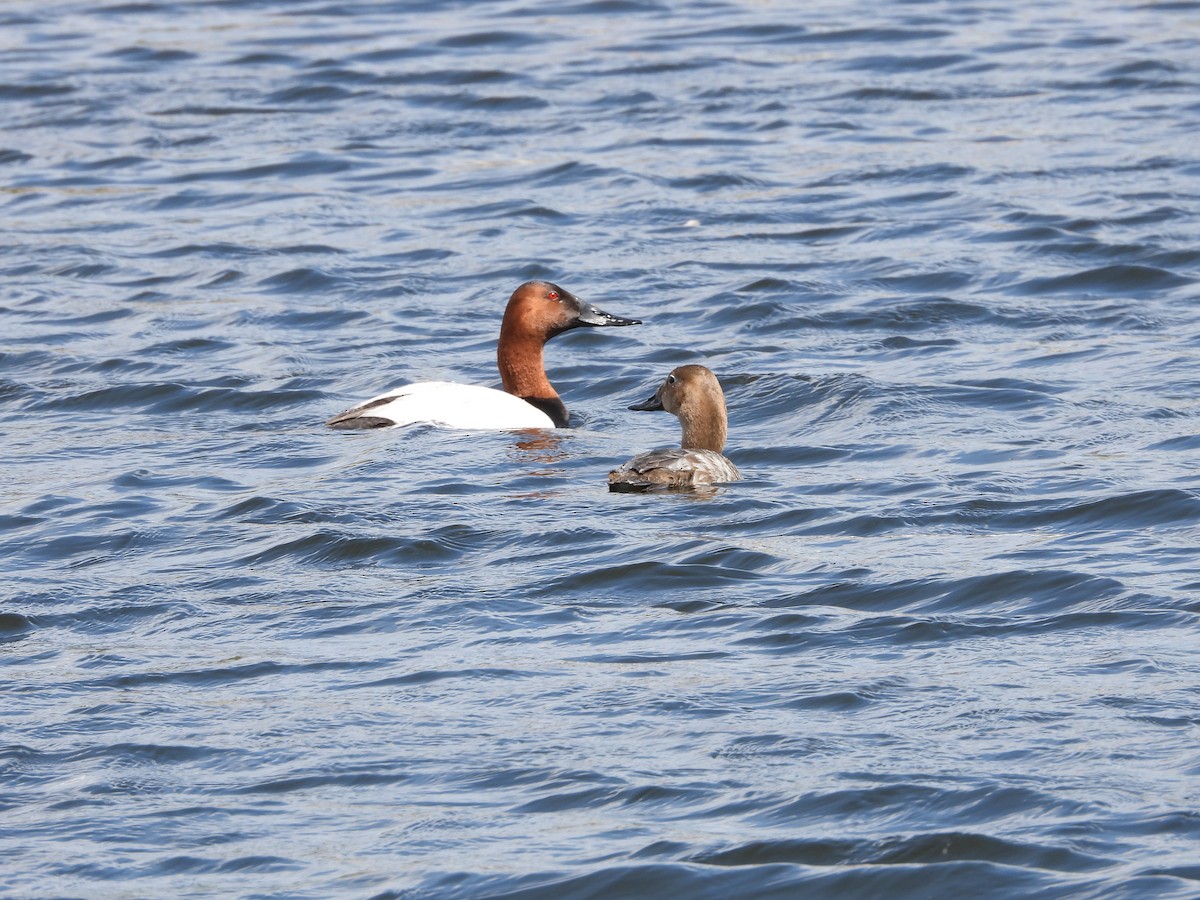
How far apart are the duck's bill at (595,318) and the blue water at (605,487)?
16.9 inches

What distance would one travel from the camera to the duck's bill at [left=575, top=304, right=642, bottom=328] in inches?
485

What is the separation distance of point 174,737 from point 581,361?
722cm

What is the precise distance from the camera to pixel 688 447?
34.6 feet

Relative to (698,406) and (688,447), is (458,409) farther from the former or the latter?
(698,406)

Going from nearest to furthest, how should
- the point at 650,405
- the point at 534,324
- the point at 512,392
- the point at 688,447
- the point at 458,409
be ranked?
the point at 688,447
the point at 650,405
the point at 458,409
the point at 534,324
the point at 512,392

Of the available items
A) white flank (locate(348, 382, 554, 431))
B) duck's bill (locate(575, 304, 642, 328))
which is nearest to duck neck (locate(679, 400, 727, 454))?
white flank (locate(348, 382, 554, 431))

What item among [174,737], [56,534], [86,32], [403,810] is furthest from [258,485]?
[86,32]

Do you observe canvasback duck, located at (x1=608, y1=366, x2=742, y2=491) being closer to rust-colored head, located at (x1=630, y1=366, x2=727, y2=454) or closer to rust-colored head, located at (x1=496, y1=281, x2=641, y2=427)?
rust-colored head, located at (x1=630, y1=366, x2=727, y2=454)

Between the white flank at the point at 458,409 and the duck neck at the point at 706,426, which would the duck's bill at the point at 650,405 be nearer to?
the duck neck at the point at 706,426

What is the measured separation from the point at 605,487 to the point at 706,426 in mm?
614

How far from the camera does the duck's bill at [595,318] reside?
1233cm

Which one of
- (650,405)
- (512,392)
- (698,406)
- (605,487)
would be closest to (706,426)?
(698,406)

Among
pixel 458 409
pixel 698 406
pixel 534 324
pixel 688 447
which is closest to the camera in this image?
pixel 698 406

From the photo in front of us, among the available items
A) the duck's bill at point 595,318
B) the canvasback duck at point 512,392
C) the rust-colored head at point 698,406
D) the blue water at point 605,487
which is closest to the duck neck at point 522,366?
the canvasback duck at point 512,392
